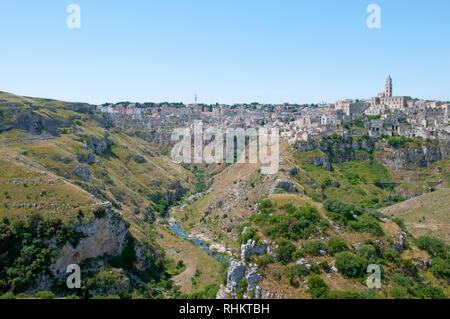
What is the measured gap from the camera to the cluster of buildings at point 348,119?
332 feet

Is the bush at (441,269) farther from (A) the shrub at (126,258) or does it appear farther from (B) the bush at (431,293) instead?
(A) the shrub at (126,258)

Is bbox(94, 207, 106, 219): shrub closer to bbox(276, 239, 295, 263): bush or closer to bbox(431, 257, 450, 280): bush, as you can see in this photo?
bbox(276, 239, 295, 263): bush

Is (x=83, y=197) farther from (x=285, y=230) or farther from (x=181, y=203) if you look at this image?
(x=181, y=203)

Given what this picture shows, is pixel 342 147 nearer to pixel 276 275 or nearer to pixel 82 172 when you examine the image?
pixel 82 172

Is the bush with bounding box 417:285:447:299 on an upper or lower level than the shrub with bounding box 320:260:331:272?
lower

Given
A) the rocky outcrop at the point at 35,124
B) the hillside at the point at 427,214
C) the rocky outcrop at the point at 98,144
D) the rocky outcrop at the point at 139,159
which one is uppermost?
the rocky outcrop at the point at 35,124

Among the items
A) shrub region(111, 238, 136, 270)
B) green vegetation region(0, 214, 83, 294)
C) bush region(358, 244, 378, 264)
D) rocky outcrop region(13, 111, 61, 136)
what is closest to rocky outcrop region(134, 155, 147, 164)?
rocky outcrop region(13, 111, 61, 136)

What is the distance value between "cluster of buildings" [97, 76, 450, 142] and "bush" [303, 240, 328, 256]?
59.3 meters

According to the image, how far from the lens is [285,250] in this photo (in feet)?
108

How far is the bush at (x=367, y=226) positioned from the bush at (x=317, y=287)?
34.9 ft

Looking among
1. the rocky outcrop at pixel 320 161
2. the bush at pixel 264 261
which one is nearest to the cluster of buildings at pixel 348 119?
the rocky outcrop at pixel 320 161

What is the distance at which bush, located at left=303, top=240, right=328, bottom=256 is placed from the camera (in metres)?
32.8

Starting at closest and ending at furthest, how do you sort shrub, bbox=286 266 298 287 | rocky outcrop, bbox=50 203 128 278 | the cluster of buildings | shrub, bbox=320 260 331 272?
shrub, bbox=286 266 298 287 → shrub, bbox=320 260 331 272 → rocky outcrop, bbox=50 203 128 278 → the cluster of buildings
